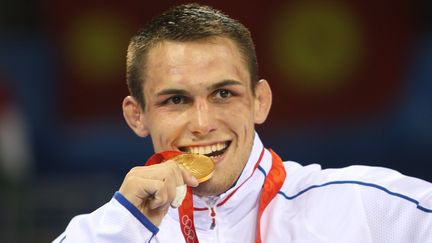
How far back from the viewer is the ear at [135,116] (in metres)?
3.44

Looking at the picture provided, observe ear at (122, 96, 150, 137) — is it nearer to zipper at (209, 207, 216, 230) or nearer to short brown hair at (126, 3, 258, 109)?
short brown hair at (126, 3, 258, 109)

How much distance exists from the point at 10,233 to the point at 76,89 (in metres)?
2.07

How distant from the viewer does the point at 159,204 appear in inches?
114

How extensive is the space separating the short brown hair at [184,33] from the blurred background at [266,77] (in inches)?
183

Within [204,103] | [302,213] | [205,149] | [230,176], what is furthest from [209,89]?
[302,213]

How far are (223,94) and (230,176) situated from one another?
1.01 feet

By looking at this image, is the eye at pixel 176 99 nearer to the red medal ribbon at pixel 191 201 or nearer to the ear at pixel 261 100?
the red medal ribbon at pixel 191 201

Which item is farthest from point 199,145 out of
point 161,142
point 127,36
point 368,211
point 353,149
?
point 127,36

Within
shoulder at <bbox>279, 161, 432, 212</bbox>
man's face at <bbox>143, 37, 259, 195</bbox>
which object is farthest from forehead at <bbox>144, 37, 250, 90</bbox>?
shoulder at <bbox>279, 161, 432, 212</bbox>

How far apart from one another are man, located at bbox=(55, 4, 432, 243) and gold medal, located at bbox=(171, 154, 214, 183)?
49 millimetres

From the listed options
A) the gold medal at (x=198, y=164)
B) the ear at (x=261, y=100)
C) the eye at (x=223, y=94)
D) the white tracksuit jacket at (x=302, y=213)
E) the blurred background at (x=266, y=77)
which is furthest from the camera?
the blurred background at (x=266, y=77)

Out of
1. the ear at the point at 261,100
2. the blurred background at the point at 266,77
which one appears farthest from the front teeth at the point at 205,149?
the blurred background at the point at 266,77

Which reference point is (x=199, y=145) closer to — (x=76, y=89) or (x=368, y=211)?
(x=368, y=211)

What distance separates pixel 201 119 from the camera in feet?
10.3
